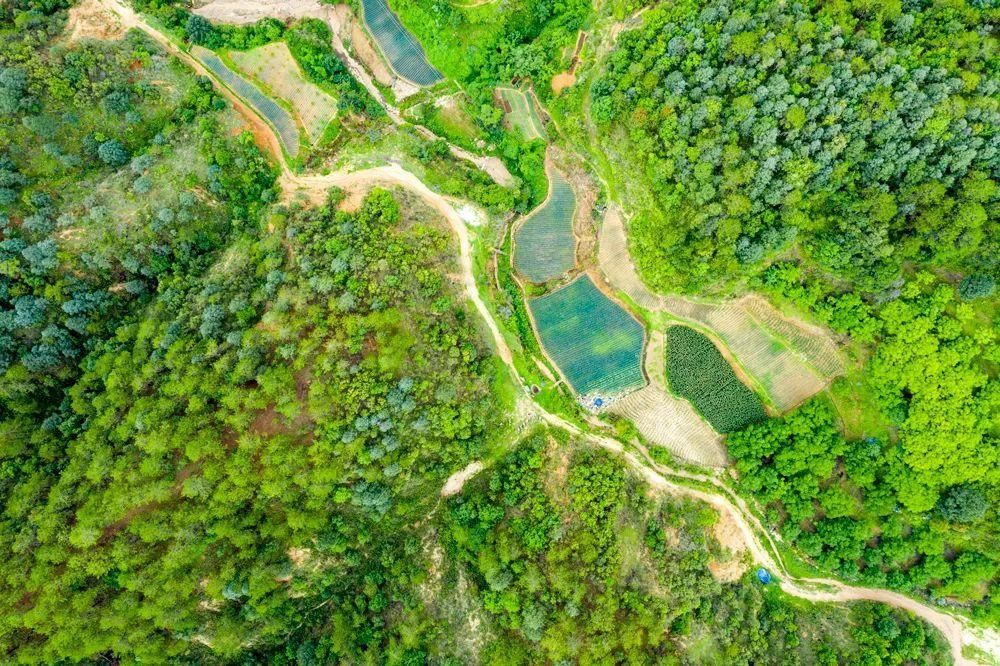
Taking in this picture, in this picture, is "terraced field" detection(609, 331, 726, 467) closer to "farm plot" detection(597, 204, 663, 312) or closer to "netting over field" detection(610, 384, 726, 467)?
"netting over field" detection(610, 384, 726, 467)

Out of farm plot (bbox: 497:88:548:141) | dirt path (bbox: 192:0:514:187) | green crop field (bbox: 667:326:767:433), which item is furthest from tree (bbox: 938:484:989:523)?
farm plot (bbox: 497:88:548:141)

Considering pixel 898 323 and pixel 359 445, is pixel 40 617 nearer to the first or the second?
pixel 359 445

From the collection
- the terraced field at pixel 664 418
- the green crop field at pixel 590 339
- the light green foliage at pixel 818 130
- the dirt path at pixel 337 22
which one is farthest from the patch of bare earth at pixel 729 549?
the dirt path at pixel 337 22

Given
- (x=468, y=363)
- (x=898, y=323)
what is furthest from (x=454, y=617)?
(x=898, y=323)

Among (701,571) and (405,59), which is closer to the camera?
(701,571)

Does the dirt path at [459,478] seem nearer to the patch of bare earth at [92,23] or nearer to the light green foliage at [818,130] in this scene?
the light green foliage at [818,130]

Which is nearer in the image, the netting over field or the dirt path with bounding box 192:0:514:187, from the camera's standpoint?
the netting over field

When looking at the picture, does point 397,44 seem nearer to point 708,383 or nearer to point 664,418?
point 708,383
